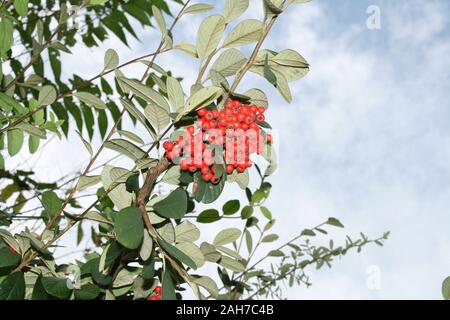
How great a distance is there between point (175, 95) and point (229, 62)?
0.15 meters

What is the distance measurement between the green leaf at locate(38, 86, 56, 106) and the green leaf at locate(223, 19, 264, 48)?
770 mm

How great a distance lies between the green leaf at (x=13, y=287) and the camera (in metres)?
1.02

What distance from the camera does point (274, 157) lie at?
1147mm

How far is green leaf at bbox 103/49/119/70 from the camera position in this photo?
154 centimetres

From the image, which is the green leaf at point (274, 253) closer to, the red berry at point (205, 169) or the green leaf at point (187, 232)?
the green leaf at point (187, 232)

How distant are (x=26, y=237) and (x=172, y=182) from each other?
36 cm

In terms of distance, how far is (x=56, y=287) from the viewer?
1005mm

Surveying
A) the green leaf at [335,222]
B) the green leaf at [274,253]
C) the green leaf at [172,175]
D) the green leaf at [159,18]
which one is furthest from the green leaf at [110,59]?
the green leaf at [335,222]

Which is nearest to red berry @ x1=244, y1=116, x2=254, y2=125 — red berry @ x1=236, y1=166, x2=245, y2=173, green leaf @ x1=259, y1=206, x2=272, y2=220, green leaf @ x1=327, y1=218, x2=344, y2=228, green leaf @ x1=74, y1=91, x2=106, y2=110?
red berry @ x1=236, y1=166, x2=245, y2=173

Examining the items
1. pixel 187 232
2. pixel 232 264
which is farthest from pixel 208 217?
pixel 187 232

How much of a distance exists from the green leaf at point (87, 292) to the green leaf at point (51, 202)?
259mm

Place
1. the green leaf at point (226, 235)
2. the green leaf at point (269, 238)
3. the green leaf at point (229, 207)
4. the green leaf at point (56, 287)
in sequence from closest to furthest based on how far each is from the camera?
the green leaf at point (56, 287), the green leaf at point (226, 235), the green leaf at point (229, 207), the green leaf at point (269, 238)

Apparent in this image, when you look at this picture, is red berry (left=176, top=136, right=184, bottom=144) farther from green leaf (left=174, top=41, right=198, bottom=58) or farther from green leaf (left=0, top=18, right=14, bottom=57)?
green leaf (left=0, top=18, right=14, bottom=57)
